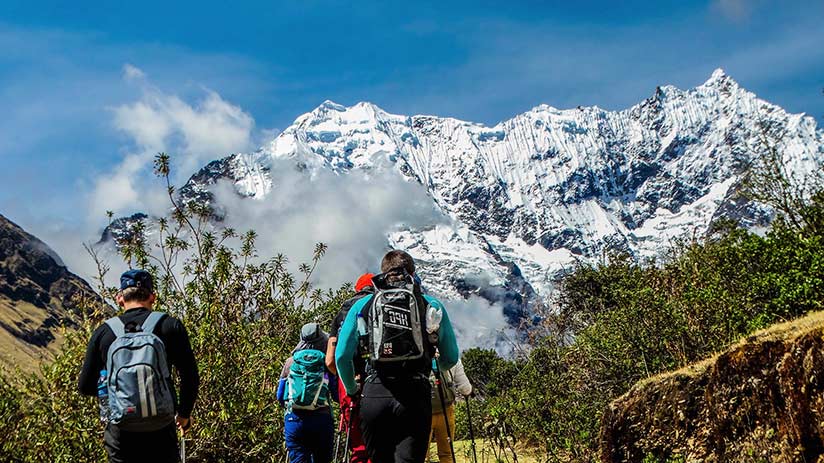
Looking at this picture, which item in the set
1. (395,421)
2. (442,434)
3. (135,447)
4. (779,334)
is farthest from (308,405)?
(779,334)

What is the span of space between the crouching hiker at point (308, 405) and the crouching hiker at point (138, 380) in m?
2.36

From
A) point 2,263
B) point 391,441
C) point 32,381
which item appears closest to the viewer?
point 391,441

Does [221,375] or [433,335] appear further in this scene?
[221,375]

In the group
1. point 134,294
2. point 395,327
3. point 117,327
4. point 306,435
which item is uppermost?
point 134,294

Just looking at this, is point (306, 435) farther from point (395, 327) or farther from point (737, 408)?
point (737, 408)

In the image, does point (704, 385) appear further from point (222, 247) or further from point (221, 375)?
point (222, 247)

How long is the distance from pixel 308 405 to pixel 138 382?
2879mm

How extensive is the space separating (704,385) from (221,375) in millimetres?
5740

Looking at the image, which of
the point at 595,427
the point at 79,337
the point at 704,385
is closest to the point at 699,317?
the point at 595,427

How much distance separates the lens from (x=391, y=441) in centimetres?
502

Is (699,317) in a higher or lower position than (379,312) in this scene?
higher

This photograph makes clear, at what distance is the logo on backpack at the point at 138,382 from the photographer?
4.66m

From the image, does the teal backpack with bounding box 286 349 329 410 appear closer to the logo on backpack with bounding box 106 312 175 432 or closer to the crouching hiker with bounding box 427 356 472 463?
the crouching hiker with bounding box 427 356 472 463

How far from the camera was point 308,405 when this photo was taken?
7348 mm
